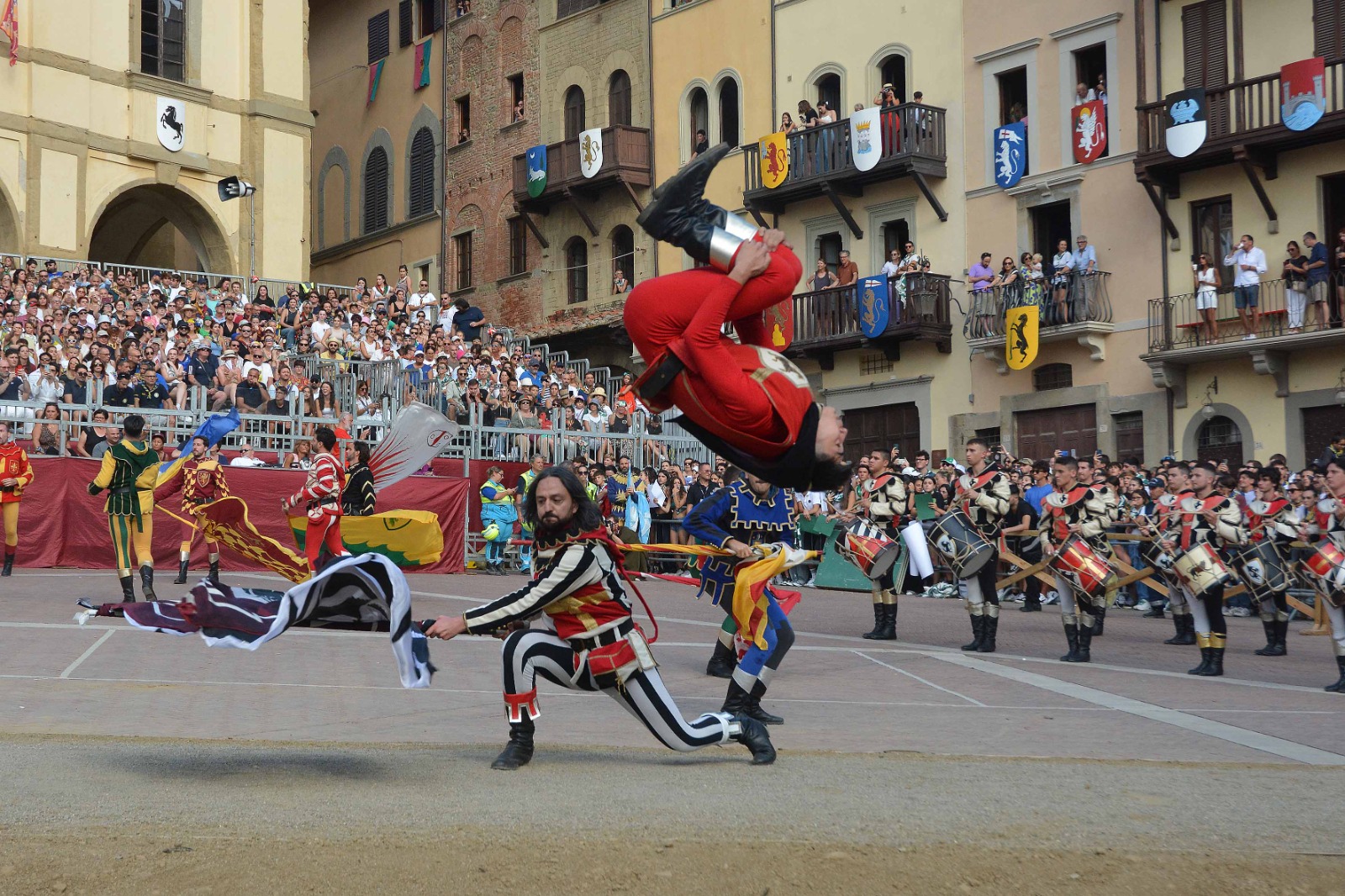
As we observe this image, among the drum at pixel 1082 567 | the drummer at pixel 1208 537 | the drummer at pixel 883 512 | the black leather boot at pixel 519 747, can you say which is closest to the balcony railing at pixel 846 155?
the drummer at pixel 883 512

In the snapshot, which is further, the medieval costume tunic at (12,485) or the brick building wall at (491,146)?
the brick building wall at (491,146)

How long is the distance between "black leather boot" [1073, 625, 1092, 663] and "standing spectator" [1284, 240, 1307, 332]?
12.3 meters

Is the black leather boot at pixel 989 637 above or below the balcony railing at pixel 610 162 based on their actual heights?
below

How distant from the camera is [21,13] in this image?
103 feet

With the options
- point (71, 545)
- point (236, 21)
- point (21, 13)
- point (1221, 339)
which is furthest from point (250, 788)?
point (236, 21)

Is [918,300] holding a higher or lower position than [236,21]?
lower

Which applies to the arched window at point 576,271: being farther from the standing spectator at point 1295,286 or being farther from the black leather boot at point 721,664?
the black leather boot at point 721,664

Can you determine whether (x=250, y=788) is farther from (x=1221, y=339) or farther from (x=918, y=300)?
(x=918, y=300)

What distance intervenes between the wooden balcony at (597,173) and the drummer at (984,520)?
2165 cm

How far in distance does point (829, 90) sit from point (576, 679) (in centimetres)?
2699

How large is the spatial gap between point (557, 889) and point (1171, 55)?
80.6ft

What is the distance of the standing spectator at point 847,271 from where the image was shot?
102ft

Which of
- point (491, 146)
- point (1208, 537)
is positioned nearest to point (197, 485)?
point (1208, 537)

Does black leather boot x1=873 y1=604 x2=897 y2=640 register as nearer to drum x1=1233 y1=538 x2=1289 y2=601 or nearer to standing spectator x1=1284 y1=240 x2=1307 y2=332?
drum x1=1233 y1=538 x2=1289 y2=601
